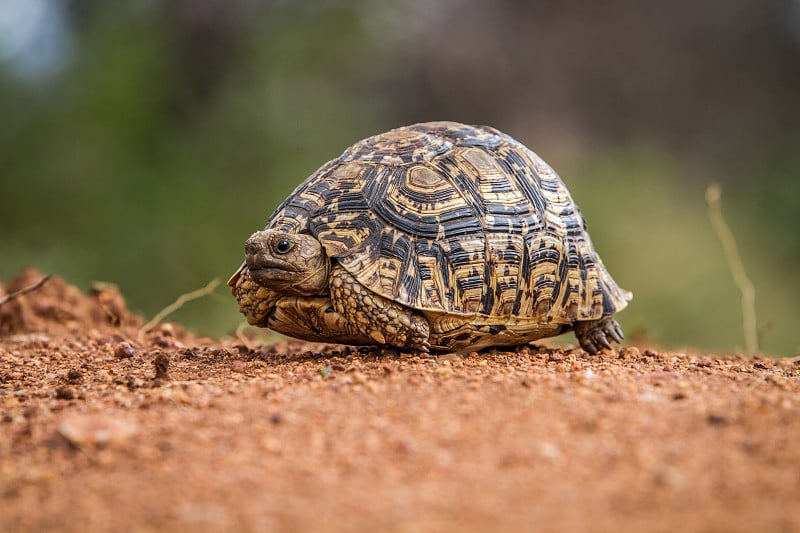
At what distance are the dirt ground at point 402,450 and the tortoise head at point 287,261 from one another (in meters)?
0.52

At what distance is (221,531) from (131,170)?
420 inches

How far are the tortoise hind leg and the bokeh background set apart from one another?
3.72 m

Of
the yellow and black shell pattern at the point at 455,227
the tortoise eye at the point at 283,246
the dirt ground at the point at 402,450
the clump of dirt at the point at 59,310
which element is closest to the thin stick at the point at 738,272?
the yellow and black shell pattern at the point at 455,227

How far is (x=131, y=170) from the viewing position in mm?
11852

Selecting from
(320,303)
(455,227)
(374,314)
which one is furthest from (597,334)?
(320,303)

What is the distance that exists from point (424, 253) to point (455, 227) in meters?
0.25

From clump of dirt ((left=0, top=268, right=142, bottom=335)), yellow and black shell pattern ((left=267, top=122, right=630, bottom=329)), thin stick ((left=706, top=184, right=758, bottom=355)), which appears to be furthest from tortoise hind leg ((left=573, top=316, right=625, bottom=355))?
clump of dirt ((left=0, top=268, right=142, bottom=335))

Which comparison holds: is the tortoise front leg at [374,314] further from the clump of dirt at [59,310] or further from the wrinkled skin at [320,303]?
the clump of dirt at [59,310]

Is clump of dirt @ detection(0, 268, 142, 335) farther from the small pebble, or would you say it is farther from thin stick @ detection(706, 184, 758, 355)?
thin stick @ detection(706, 184, 758, 355)

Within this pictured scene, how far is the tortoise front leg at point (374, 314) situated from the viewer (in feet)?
13.6

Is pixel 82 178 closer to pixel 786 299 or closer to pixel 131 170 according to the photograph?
pixel 131 170

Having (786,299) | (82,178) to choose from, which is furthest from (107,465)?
(786,299)

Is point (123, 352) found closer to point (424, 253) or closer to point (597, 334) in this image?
point (424, 253)

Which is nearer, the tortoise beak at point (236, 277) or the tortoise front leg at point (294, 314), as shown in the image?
the tortoise front leg at point (294, 314)
